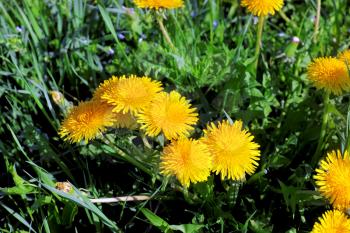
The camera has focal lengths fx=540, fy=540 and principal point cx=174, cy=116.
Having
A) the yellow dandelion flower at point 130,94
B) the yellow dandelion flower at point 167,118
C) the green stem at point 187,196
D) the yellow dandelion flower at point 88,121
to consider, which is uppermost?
the yellow dandelion flower at point 130,94

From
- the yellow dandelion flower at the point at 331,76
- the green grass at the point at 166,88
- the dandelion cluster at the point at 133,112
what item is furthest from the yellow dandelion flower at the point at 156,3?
the yellow dandelion flower at the point at 331,76

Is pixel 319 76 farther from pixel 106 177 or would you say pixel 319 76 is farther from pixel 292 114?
pixel 106 177

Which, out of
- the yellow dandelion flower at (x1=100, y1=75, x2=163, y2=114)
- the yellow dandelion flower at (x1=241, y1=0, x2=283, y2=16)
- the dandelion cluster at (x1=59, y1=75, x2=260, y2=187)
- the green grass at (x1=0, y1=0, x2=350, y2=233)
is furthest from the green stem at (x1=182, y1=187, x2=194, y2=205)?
the yellow dandelion flower at (x1=241, y1=0, x2=283, y2=16)

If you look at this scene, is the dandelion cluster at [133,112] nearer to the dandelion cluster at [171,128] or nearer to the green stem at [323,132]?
the dandelion cluster at [171,128]

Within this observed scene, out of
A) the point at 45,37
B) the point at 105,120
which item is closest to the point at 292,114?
the point at 105,120

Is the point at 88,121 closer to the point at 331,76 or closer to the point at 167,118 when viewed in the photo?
the point at 167,118

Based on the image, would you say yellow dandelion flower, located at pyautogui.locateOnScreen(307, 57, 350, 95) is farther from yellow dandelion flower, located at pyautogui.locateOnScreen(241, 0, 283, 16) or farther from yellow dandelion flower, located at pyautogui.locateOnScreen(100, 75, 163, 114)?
yellow dandelion flower, located at pyautogui.locateOnScreen(100, 75, 163, 114)

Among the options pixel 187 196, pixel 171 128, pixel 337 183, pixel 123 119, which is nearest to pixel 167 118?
pixel 171 128
